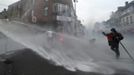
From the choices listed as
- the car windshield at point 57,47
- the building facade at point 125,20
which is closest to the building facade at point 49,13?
the car windshield at point 57,47

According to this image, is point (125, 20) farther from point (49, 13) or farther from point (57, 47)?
point (57, 47)

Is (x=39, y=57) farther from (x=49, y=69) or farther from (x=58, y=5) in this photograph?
(x=58, y=5)

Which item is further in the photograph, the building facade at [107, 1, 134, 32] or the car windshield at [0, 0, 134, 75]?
the building facade at [107, 1, 134, 32]

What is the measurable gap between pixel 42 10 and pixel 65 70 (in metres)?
50.4

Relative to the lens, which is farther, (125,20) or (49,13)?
(125,20)

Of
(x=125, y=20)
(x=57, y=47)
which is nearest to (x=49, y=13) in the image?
(x=125, y=20)

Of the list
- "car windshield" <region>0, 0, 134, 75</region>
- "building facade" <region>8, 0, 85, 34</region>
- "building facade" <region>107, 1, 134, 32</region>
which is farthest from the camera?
"building facade" <region>107, 1, 134, 32</region>

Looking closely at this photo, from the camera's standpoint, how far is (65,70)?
35.4ft

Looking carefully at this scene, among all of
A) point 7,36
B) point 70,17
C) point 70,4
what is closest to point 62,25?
point 70,17

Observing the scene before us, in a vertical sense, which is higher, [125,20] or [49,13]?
[49,13]

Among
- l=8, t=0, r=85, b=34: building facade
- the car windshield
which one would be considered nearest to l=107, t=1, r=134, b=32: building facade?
the car windshield

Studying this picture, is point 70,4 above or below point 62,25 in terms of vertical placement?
above

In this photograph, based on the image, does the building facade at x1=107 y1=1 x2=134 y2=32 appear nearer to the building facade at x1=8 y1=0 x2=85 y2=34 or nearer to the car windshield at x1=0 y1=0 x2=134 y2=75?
the car windshield at x1=0 y1=0 x2=134 y2=75

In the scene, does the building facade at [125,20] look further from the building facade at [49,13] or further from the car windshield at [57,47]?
the building facade at [49,13]
